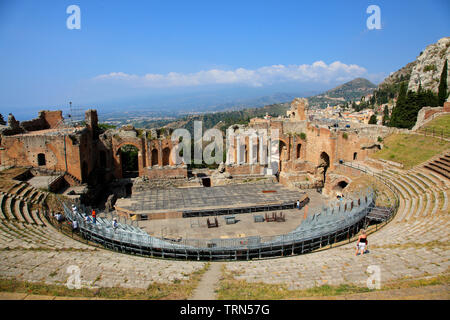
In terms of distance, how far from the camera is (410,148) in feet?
80.6

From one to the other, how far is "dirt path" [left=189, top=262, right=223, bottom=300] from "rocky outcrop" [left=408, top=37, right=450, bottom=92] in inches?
2339

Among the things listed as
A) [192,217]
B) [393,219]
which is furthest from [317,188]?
[192,217]

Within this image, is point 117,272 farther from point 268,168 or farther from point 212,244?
point 268,168

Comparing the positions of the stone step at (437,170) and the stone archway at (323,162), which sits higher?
the stone step at (437,170)

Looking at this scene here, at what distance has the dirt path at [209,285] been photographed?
947cm

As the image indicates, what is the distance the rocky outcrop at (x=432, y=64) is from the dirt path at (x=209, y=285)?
59409 millimetres

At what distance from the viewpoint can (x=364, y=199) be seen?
1830 cm

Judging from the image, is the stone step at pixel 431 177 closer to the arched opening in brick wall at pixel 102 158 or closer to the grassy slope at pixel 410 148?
the grassy slope at pixel 410 148

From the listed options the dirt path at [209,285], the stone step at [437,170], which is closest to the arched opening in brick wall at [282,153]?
the stone step at [437,170]

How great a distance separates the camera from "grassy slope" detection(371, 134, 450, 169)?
22.2 meters

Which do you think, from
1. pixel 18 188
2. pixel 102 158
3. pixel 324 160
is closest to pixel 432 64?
pixel 324 160

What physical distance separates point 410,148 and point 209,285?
2222 cm

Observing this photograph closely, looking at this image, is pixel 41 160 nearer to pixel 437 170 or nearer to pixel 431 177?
pixel 431 177

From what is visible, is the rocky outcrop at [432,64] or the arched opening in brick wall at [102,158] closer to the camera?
the arched opening in brick wall at [102,158]
